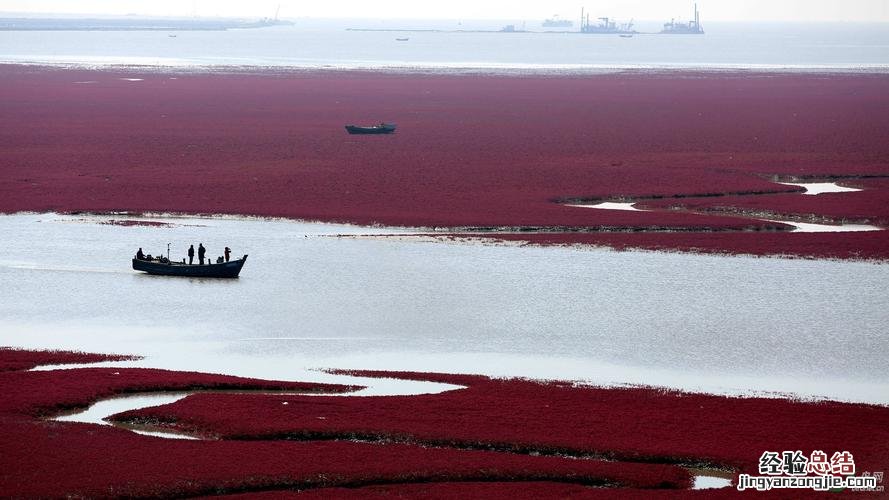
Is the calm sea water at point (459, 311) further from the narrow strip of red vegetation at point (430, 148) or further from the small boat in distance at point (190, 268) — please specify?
the narrow strip of red vegetation at point (430, 148)

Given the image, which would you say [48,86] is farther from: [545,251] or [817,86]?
[545,251]

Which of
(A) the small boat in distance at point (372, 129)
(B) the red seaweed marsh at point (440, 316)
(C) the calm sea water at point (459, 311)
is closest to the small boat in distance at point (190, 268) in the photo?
(C) the calm sea water at point (459, 311)

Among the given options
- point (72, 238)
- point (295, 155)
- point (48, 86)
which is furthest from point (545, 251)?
point (48, 86)

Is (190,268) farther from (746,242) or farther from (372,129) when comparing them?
(372,129)

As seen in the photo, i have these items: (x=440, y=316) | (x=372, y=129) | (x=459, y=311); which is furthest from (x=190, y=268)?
(x=372, y=129)

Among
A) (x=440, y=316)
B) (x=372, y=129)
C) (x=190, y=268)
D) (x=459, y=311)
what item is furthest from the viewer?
(x=372, y=129)

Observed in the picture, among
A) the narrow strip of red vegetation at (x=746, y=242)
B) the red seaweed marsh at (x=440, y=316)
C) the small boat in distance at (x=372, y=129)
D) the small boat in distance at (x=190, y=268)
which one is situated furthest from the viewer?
the small boat in distance at (x=372, y=129)

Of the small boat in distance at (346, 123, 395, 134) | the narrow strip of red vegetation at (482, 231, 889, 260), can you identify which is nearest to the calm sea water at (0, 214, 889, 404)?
the narrow strip of red vegetation at (482, 231, 889, 260)
